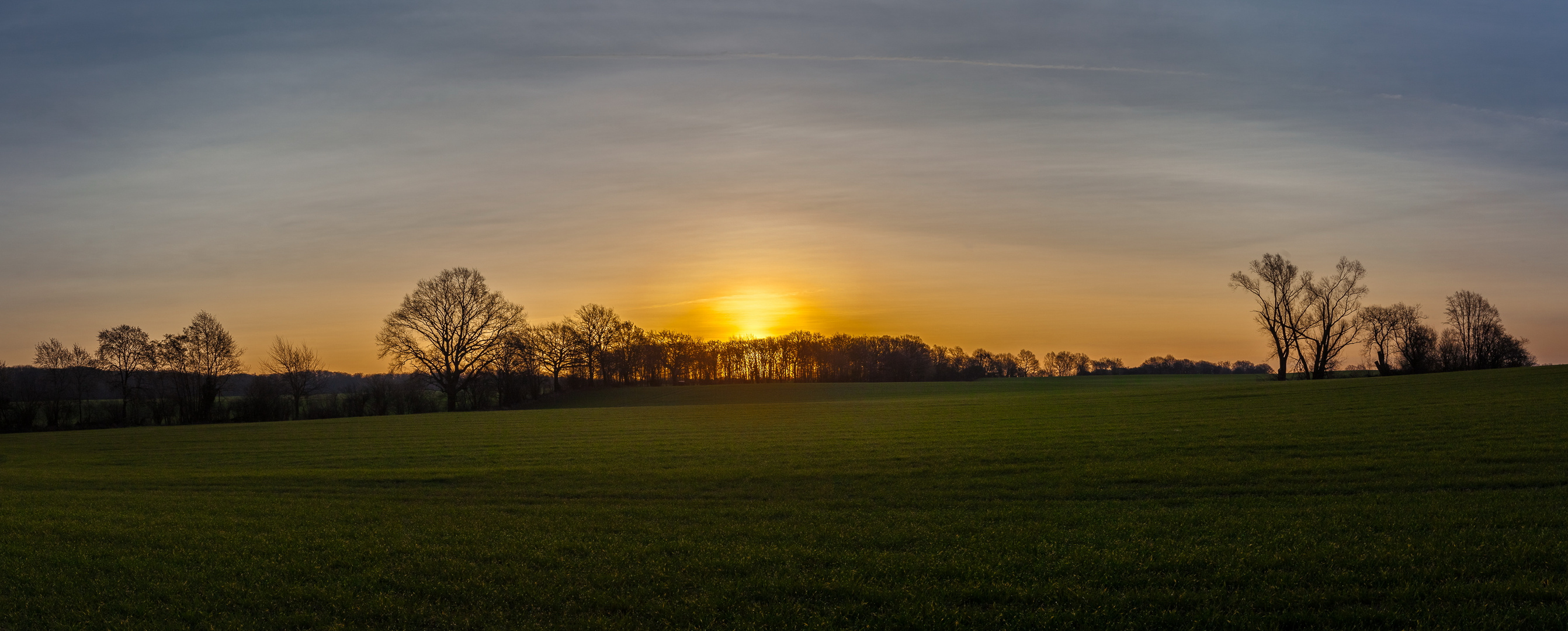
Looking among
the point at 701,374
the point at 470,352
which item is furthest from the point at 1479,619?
the point at 701,374

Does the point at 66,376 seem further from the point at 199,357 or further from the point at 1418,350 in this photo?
the point at 1418,350

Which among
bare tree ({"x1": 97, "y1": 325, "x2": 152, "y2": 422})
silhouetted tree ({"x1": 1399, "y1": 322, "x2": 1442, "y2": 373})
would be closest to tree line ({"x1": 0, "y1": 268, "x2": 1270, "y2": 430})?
bare tree ({"x1": 97, "y1": 325, "x2": 152, "y2": 422})

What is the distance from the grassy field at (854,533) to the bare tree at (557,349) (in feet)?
237

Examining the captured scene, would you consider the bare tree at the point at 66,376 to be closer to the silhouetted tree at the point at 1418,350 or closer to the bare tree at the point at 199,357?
the bare tree at the point at 199,357

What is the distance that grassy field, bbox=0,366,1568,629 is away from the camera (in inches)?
354

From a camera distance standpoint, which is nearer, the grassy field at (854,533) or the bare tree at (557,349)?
the grassy field at (854,533)

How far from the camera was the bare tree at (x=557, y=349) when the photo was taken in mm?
101438

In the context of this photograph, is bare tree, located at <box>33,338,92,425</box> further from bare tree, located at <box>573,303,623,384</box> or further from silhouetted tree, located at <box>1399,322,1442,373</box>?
silhouetted tree, located at <box>1399,322,1442,373</box>

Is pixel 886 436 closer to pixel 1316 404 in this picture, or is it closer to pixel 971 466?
pixel 971 466

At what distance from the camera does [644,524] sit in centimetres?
1427

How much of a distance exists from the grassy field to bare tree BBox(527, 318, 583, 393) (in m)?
72.2

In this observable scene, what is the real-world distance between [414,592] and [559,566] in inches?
75.1

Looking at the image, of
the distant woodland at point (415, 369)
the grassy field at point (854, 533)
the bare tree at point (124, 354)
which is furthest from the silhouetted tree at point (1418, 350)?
the bare tree at point (124, 354)

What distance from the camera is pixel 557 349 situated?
340 ft
